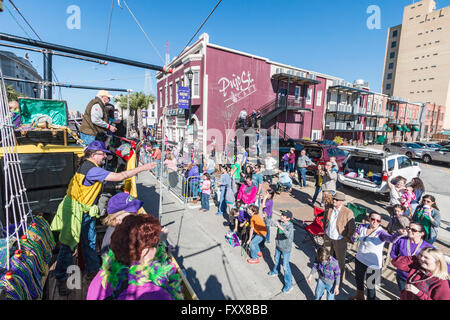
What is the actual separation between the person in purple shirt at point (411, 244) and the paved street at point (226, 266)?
93 centimetres

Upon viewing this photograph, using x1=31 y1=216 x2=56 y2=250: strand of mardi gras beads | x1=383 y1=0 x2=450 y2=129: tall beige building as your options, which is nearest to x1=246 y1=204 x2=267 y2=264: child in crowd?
x1=31 y1=216 x2=56 y2=250: strand of mardi gras beads

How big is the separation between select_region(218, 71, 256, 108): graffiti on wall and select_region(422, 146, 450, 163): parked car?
16.9m

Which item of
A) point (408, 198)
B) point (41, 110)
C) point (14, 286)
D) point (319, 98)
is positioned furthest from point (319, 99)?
point (14, 286)

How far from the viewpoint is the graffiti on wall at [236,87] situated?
18.6m

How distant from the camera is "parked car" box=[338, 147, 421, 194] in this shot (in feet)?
26.9

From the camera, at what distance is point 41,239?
3170mm

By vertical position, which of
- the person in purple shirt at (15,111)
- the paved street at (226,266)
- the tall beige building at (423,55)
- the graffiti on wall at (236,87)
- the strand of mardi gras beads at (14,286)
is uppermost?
the tall beige building at (423,55)

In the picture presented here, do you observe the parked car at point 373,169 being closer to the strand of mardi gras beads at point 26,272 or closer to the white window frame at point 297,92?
the strand of mardi gras beads at point 26,272

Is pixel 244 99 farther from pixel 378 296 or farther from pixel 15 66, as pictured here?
pixel 15 66

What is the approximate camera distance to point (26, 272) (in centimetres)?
248

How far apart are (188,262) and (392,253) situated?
3.71 meters

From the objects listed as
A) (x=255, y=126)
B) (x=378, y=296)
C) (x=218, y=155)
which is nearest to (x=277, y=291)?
(x=378, y=296)

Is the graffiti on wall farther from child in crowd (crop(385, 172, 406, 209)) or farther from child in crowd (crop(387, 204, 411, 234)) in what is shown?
child in crowd (crop(387, 204, 411, 234))

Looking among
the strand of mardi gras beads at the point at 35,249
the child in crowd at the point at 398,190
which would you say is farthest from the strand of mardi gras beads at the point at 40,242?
the child in crowd at the point at 398,190
